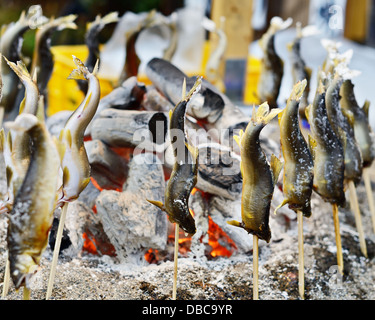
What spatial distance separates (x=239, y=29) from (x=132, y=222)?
2.57 metres

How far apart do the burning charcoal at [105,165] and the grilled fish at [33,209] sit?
0.86 meters

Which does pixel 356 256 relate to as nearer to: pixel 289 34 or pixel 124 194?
pixel 124 194

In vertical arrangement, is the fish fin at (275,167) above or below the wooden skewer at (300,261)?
above

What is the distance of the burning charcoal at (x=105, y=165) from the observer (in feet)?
8.07

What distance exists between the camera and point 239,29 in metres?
4.18

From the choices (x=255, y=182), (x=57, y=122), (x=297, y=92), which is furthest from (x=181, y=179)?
(x=57, y=122)

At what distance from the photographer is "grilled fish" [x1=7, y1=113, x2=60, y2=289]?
61.1 inches

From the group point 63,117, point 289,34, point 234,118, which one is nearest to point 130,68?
point 63,117

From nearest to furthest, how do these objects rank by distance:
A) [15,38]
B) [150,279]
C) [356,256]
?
[150,279], [356,256], [15,38]

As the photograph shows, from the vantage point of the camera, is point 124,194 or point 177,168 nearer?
point 177,168

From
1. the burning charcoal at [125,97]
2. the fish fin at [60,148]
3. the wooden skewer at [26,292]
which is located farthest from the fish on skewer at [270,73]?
the wooden skewer at [26,292]

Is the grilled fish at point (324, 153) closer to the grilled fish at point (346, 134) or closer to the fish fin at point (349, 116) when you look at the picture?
the grilled fish at point (346, 134)

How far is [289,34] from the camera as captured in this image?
26.4 ft

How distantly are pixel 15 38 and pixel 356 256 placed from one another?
245 centimetres
